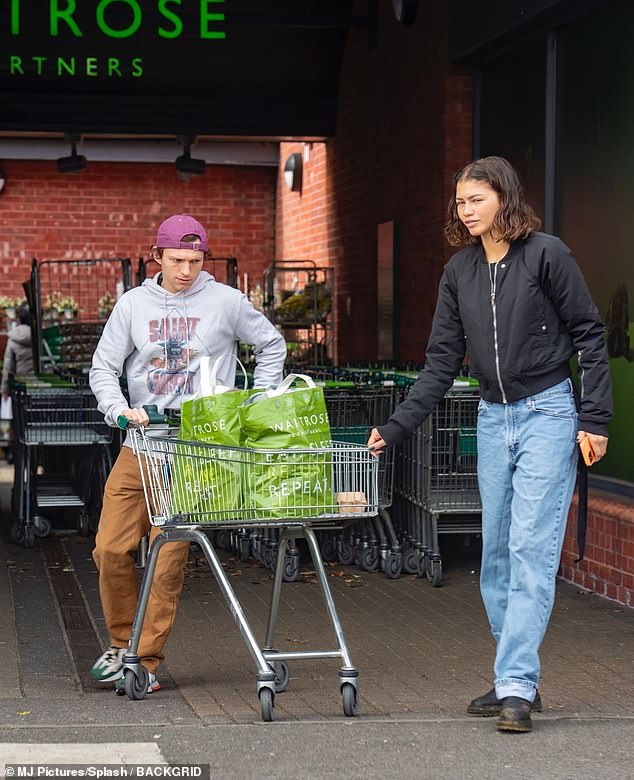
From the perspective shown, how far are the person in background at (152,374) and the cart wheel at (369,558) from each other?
10.9ft

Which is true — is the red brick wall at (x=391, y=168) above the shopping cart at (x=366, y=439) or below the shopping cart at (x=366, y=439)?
above

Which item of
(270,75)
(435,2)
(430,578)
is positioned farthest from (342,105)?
(430,578)

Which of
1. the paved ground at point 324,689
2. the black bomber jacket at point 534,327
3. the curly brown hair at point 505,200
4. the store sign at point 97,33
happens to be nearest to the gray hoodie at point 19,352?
the store sign at point 97,33

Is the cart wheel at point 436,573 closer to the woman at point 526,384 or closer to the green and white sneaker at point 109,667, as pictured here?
the green and white sneaker at point 109,667

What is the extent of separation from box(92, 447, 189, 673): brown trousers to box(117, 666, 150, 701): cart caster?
11cm

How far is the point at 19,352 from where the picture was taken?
18469 mm

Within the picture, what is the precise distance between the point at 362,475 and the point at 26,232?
17843 millimetres

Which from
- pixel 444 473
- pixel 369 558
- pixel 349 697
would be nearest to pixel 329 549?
pixel 369 558

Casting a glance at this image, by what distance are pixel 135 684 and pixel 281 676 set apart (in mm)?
637

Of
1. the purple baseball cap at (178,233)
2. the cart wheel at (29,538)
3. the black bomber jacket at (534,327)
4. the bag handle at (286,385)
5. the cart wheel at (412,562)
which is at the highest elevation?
the purple baseball cap at (178,233)

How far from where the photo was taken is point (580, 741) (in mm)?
5602

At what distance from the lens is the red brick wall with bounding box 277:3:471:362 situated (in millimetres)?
11969

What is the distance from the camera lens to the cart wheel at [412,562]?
9.53 m

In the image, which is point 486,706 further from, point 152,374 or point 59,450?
point 59,450
